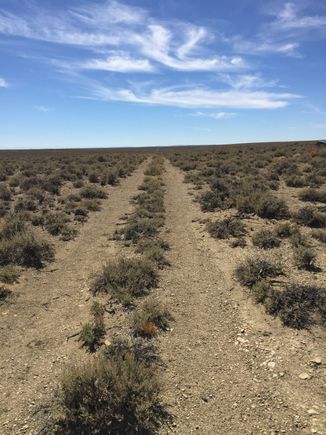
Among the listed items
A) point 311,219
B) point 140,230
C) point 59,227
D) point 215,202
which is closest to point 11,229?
point 59,227

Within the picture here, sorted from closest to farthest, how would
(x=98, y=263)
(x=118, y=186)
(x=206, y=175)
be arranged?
1. (x=98, y=263)
2. (x=118, y=186)
3. (x=206, y=175)

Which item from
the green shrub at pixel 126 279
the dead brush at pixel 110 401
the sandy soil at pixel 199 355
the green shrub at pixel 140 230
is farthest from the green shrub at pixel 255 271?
the green shrub at pixel 140 230

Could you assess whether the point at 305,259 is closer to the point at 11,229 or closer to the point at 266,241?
the point at 266,241

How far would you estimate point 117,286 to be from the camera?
9070 mm

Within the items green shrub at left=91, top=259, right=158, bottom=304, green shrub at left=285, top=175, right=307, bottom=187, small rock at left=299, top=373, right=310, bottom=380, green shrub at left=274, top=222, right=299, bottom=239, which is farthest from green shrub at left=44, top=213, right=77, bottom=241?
green shrub at left=285, top=175, right=307, bottom=187

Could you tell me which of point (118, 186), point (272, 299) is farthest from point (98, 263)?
point (118, 186)

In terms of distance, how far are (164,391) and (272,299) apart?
328cm

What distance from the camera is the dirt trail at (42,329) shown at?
17.7 feet

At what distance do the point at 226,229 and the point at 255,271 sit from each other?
4135 mm

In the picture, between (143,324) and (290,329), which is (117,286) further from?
(290,329)

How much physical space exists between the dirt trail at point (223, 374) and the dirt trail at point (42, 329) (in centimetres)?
176

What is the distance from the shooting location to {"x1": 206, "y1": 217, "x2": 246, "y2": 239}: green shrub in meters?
13.3

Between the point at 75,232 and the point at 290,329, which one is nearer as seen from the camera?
the point at 290,329

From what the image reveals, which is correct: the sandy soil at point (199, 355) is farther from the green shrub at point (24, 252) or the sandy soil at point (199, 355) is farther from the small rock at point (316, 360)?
the green shrub at point (24, 252)
